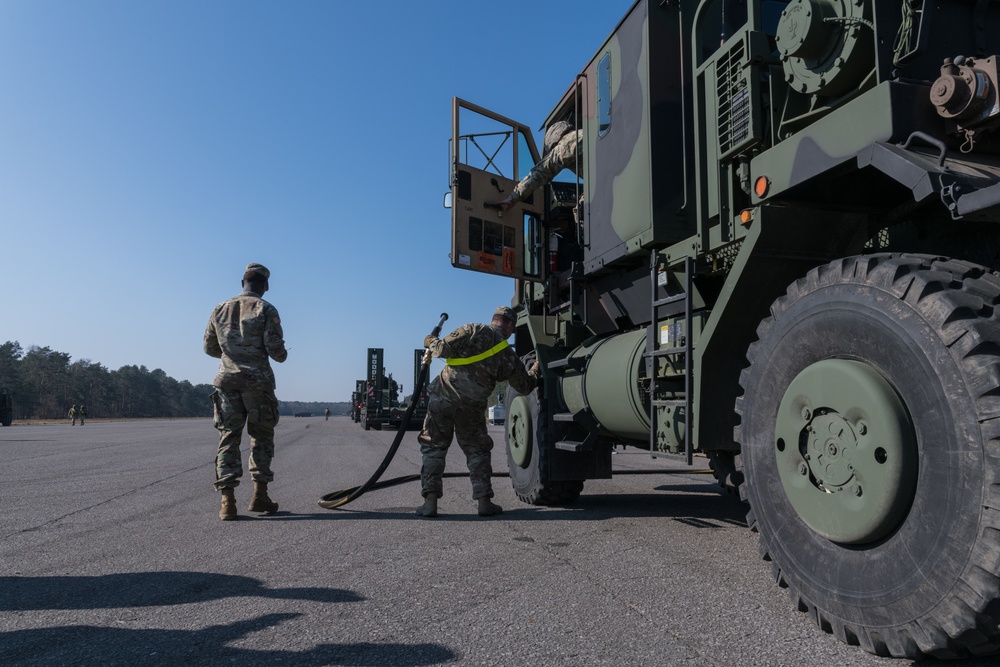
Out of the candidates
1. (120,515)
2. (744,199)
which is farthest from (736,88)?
(120,515)

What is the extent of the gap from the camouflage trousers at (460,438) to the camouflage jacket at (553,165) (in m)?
2.05

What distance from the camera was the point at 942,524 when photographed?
1.79 m

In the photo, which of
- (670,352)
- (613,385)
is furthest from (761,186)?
(613,385)

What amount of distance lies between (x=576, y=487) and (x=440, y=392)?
142cm

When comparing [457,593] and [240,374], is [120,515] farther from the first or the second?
[457,593]

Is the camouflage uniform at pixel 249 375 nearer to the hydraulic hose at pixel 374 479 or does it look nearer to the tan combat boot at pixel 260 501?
the tan combat boot at pixel 260 501

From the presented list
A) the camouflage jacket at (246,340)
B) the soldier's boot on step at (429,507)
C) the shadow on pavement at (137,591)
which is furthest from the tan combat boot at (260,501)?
the shadow on pavement at (137,591)

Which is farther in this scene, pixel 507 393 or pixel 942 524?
pixel 507 393

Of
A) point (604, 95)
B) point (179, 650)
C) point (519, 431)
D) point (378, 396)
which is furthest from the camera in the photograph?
point (378, 396)

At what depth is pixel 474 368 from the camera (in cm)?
562

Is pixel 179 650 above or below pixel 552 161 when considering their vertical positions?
below

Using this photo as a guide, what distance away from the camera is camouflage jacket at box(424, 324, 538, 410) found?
5.61 meters

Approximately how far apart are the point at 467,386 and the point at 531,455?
88cm

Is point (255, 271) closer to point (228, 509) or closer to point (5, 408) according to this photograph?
point (228, 509)
